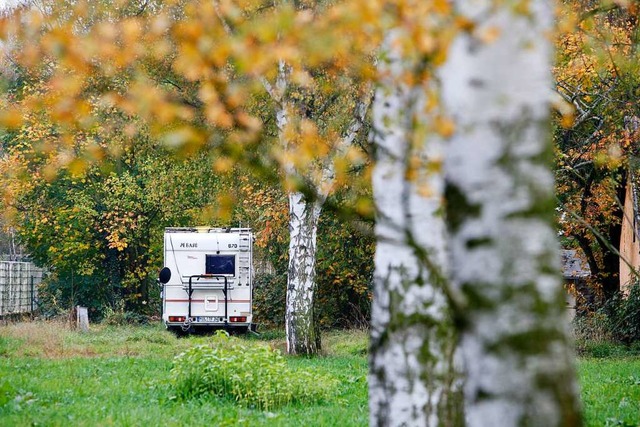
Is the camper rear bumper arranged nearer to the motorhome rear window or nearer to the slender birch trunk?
the motorhome rear window

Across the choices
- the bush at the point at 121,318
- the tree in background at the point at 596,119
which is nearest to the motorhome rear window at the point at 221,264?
the bush at the point at 121,318

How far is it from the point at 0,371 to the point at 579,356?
12456 millimetres

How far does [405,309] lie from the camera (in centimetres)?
404

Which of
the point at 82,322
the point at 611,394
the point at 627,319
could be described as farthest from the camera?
the point at 82,322

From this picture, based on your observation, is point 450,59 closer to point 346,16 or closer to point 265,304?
point 346,16

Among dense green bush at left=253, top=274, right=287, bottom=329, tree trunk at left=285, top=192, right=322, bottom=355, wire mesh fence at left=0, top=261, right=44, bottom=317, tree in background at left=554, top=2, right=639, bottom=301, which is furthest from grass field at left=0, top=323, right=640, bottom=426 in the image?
wire mesh fence at left=0, top=261, right=44, bottom=317

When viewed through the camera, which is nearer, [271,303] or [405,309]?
[405,309]

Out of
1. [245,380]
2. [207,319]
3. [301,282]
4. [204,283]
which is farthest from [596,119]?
[245,380]

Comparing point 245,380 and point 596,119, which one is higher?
point 596,119

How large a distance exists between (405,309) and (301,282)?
488 inches

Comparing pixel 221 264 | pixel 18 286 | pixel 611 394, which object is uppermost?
pixel 221 264

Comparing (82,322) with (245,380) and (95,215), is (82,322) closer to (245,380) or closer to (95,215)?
(95,215)

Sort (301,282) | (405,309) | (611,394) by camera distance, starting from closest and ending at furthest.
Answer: (405,309), (611,394), (301,282)

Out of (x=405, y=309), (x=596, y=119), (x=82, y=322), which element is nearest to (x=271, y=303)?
(x=82, y=322)
